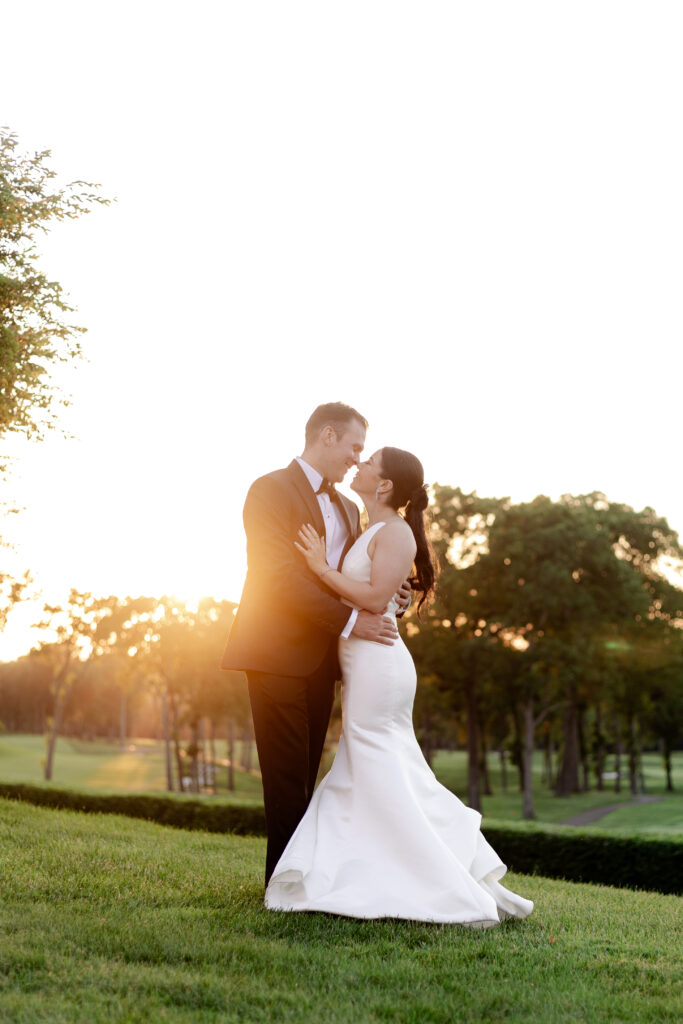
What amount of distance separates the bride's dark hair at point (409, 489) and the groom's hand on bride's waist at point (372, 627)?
2.11 feet

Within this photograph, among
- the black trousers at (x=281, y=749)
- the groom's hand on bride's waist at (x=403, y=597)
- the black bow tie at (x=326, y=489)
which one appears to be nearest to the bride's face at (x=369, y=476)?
the black bow tie at (x=326, y=489)

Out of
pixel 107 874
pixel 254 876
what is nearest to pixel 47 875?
pixel 107 874

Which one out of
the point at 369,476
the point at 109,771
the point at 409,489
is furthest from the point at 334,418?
the point at 109,771

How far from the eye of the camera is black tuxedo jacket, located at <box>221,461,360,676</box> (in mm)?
6416

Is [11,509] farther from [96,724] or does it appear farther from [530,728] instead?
[96,724]

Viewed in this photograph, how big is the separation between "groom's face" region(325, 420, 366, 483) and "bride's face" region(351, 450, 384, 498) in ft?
0.32

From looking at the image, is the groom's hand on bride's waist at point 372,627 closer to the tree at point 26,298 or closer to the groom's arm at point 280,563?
the groom's arm at point 280,563

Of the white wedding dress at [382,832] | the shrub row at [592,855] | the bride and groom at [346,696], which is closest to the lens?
the white wedding dress at [382,832]

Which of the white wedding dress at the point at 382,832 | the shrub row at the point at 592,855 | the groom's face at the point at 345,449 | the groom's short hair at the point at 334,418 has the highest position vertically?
the groom's short hair at the point at 334,418

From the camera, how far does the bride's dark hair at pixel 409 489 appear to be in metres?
6.76

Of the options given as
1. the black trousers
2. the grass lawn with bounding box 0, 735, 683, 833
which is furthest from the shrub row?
the grass lawn with bounding box 0, 735, 683, 833

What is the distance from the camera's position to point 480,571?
110ft

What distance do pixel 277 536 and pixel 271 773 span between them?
161 centimetres

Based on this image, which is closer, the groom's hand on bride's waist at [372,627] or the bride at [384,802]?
the bride at [384,802]
